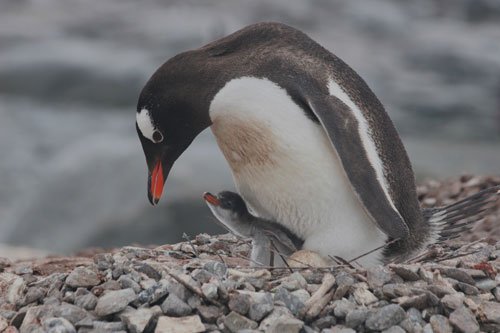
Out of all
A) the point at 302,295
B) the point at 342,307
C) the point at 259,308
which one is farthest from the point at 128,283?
the point at 342,307

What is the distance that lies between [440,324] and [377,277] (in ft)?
0.98

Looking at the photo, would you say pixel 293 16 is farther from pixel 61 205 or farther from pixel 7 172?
pixel 61 205

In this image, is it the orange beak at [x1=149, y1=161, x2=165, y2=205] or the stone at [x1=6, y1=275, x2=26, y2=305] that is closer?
the stone at [x1=6, y1=275, x2=26, y2=305]

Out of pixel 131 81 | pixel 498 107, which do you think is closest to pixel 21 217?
pixel 131 81

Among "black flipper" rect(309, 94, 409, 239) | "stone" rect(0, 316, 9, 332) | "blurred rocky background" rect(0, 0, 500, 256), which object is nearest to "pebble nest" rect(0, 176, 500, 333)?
"stone" rect(0, 316, 9, 332)

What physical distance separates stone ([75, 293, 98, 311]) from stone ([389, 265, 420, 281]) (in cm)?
109

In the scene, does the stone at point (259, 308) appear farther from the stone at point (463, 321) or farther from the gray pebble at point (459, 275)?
the gray pebble at point (459, 275)

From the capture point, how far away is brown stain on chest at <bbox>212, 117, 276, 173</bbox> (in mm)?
4176

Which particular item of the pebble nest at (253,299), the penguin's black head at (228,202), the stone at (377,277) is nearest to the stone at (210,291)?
the pebble nest at (253,299)

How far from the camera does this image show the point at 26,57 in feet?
54.4

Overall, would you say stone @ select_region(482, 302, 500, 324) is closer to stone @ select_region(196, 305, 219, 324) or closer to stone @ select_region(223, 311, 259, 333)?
stone @ select_region(223, 311, 259, 333)

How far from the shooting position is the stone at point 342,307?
Result: 3.48 metres

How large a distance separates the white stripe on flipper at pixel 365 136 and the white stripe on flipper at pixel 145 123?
755 millimetres

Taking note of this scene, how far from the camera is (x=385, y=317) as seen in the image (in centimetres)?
344
